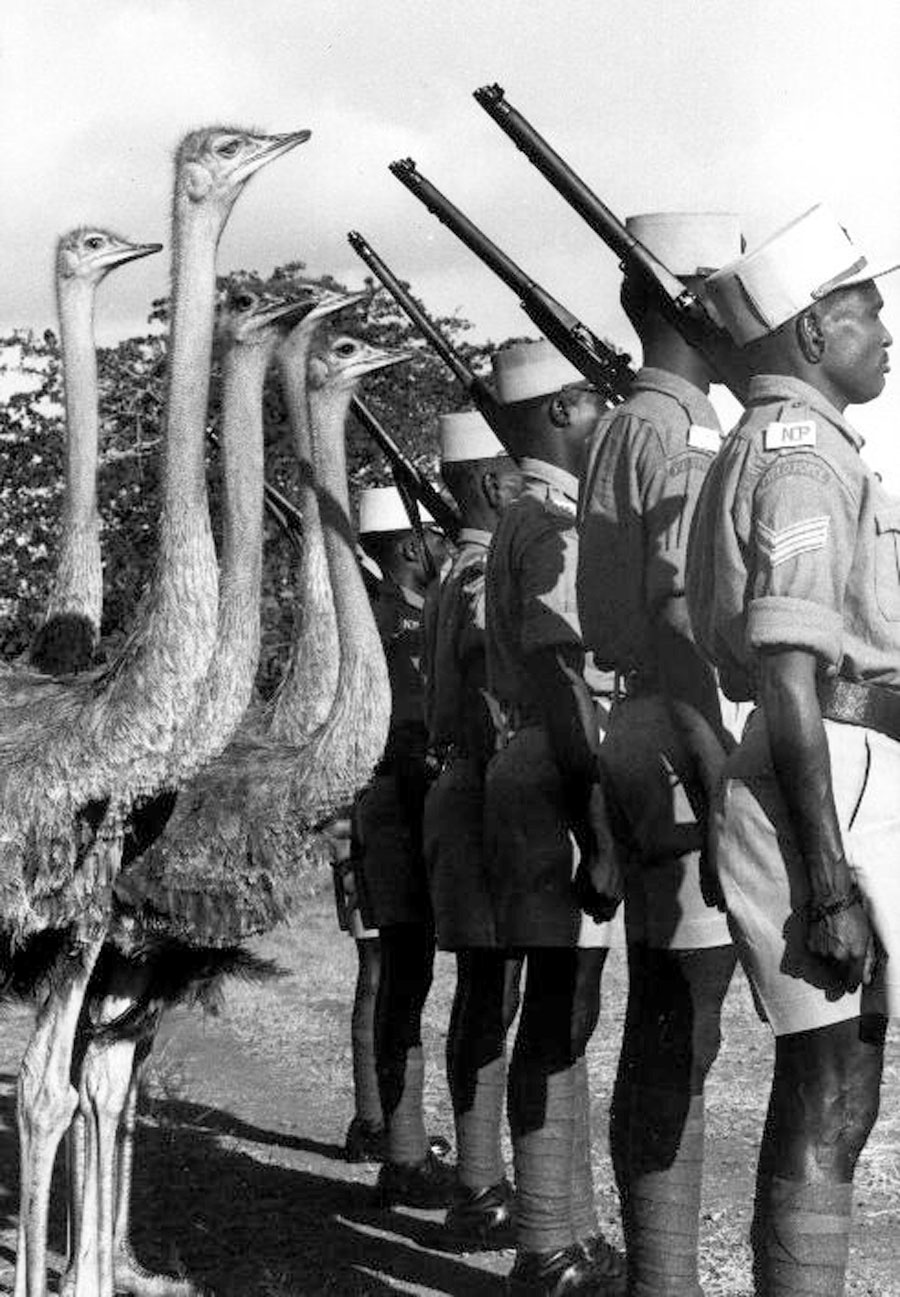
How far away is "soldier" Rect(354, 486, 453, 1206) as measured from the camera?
23.2ft

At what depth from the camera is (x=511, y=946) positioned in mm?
5605

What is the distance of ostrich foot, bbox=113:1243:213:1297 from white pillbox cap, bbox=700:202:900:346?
3389 mm

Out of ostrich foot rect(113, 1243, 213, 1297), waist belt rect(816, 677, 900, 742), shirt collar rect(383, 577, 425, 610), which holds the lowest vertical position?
ostrich foot rect(113, 1243, 213, 1297)

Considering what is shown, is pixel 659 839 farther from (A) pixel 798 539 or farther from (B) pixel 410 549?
(B) pixel 410 549

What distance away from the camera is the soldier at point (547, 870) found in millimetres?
5371

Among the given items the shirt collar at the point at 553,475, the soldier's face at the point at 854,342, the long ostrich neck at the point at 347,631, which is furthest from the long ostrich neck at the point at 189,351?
the soldier's face at the point at 854,342

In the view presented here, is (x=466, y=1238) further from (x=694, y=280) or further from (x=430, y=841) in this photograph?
(x=694, y=280)

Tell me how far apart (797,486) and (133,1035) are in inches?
127

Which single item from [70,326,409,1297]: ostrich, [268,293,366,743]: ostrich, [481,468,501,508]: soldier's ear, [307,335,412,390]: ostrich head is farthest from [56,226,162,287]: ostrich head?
[70,326,409,1297]: ostrich

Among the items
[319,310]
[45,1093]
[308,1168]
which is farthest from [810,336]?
[308,1168]

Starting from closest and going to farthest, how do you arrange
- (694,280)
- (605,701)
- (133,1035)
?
(694,280)
(605,701)
(133,1035)

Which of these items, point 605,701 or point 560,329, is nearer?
point 605,701

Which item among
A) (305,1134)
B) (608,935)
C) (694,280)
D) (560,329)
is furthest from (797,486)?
(305,1134)

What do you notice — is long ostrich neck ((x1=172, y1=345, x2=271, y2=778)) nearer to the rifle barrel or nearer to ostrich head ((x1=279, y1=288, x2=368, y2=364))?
ostrich head ((x1=279, y1=288, x2=368, y2=364))
